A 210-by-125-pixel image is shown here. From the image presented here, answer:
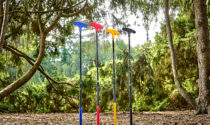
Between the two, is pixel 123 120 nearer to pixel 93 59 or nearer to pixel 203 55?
pixel 203 55

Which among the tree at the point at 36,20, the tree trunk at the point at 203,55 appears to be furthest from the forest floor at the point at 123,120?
the tree at the point at 36,20

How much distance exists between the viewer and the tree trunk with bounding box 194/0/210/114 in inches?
179

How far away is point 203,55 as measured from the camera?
459 cm

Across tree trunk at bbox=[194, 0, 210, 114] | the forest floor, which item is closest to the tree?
the forest floor

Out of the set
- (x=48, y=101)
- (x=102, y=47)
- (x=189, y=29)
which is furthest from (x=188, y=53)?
(x=48, y=101)

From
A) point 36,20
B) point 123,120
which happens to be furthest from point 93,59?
point 123,120

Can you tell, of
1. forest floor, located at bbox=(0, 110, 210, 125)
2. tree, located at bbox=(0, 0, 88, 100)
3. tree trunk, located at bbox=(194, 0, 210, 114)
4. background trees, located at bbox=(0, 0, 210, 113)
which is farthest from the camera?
background trees, located at bbox=(0, 0, 210, 113)

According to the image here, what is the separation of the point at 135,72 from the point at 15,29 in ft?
11.3

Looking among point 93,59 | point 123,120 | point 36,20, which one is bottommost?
point 123,120

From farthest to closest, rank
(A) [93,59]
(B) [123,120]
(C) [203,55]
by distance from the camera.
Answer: (A) [93,59] < (C) [203,55] < (B) [123,120]

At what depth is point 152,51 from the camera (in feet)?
22.9

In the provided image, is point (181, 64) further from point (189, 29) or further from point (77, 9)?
point (77, 9)

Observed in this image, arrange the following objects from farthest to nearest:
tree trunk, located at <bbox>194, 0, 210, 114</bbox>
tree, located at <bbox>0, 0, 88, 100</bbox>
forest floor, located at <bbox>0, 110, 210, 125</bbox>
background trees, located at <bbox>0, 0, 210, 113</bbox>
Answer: background trees, located at <bbox>0, 0, 210, 113</bbox>
tree, located at <bbox>0, 0, 88, 100</bbox>
tree trunk, located at <bbox>194, 0, 210, 114</bbox>
forest floor, located at <bbox>0, 110, 210, 125</bbox>

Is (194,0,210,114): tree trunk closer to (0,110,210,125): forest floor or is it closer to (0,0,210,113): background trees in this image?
(0,110,210,125): forest floor
